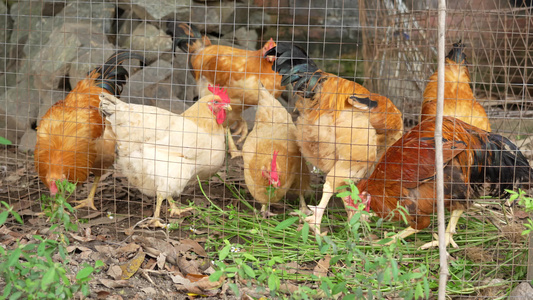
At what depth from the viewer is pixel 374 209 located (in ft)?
10.4

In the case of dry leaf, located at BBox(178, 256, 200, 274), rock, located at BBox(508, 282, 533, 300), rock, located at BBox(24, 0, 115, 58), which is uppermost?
rock, located at BBox(24, 0, 115, 58)

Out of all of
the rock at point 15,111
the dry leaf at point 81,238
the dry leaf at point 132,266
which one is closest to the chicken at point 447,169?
the dry leaf at point 132,266

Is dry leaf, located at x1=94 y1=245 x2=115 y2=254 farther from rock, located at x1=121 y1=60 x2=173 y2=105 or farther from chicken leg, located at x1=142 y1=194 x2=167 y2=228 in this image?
rock, located at x1=121 y1=60 x2=173 y2=105

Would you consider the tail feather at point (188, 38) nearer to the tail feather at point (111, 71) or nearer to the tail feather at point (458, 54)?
the tail feather at point (111, 71)

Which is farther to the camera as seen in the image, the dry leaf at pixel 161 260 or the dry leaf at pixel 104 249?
the dry leaf at pixel 104 249

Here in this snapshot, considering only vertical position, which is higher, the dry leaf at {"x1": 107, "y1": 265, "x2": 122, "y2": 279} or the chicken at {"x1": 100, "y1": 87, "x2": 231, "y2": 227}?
the chicken at {"x1": 100, "y1": 87, "x2": 231, "y2": 227}

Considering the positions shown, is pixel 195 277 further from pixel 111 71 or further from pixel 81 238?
pixel 111 71

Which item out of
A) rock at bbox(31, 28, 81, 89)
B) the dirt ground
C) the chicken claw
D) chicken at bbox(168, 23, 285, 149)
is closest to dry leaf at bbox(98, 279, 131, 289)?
the dirt ground

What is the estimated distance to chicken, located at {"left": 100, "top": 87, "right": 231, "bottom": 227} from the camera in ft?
11.5

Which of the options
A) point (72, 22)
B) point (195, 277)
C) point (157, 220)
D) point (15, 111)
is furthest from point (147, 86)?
point (195, 277)

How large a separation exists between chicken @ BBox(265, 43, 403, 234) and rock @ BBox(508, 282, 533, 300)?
3.83 ft

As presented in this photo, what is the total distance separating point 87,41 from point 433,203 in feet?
13.8

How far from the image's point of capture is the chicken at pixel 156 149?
3.51m

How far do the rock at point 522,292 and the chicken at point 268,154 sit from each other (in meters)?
1.50
